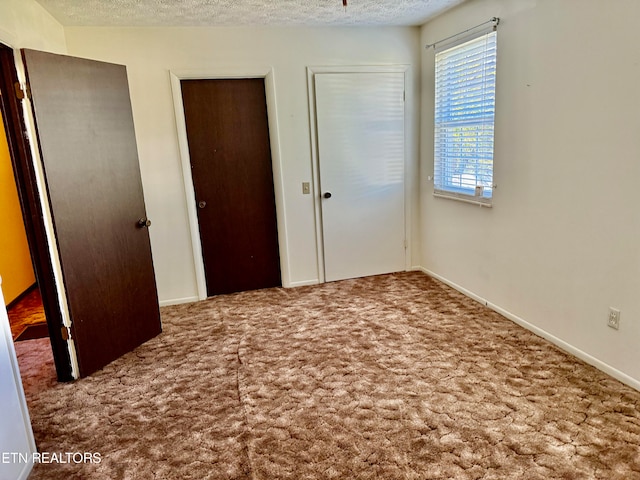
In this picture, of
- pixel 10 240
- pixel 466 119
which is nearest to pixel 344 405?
pixel 466 119

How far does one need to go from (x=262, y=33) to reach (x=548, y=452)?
3.61 meters

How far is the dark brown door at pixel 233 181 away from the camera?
3768 millimetres

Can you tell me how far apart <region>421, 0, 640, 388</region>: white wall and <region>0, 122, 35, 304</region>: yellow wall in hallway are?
4.39 meters

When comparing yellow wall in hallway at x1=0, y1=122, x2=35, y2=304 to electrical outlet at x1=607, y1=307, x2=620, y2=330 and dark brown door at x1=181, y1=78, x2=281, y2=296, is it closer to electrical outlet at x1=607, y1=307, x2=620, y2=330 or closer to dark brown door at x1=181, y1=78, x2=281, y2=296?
dark brown door at x1=181, y1=78, x2=281, y2=296

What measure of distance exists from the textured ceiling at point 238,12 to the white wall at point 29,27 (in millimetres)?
77

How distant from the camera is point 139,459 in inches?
77.0

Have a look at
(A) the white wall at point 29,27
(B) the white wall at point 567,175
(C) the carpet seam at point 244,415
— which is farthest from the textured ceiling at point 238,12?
(C) the carpet seam at point 244,415

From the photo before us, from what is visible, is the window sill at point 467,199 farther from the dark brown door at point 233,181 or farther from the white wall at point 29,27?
the white wall at point 29,27

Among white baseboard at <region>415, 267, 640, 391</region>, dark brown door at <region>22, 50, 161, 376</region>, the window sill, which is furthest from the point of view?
the window sill

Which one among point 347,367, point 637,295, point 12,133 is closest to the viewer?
point 637,295

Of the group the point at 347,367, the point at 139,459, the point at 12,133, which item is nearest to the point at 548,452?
the point at 347,367

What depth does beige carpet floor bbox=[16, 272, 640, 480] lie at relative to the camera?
1857 mm

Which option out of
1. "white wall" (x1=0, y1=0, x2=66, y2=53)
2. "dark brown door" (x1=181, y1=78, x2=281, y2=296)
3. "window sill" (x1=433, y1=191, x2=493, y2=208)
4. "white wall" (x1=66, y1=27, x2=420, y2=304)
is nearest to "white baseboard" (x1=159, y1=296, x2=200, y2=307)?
"white wall" (x1=66, y1=27, x2=420, y2=304)

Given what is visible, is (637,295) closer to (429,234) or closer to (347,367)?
(347,367)
